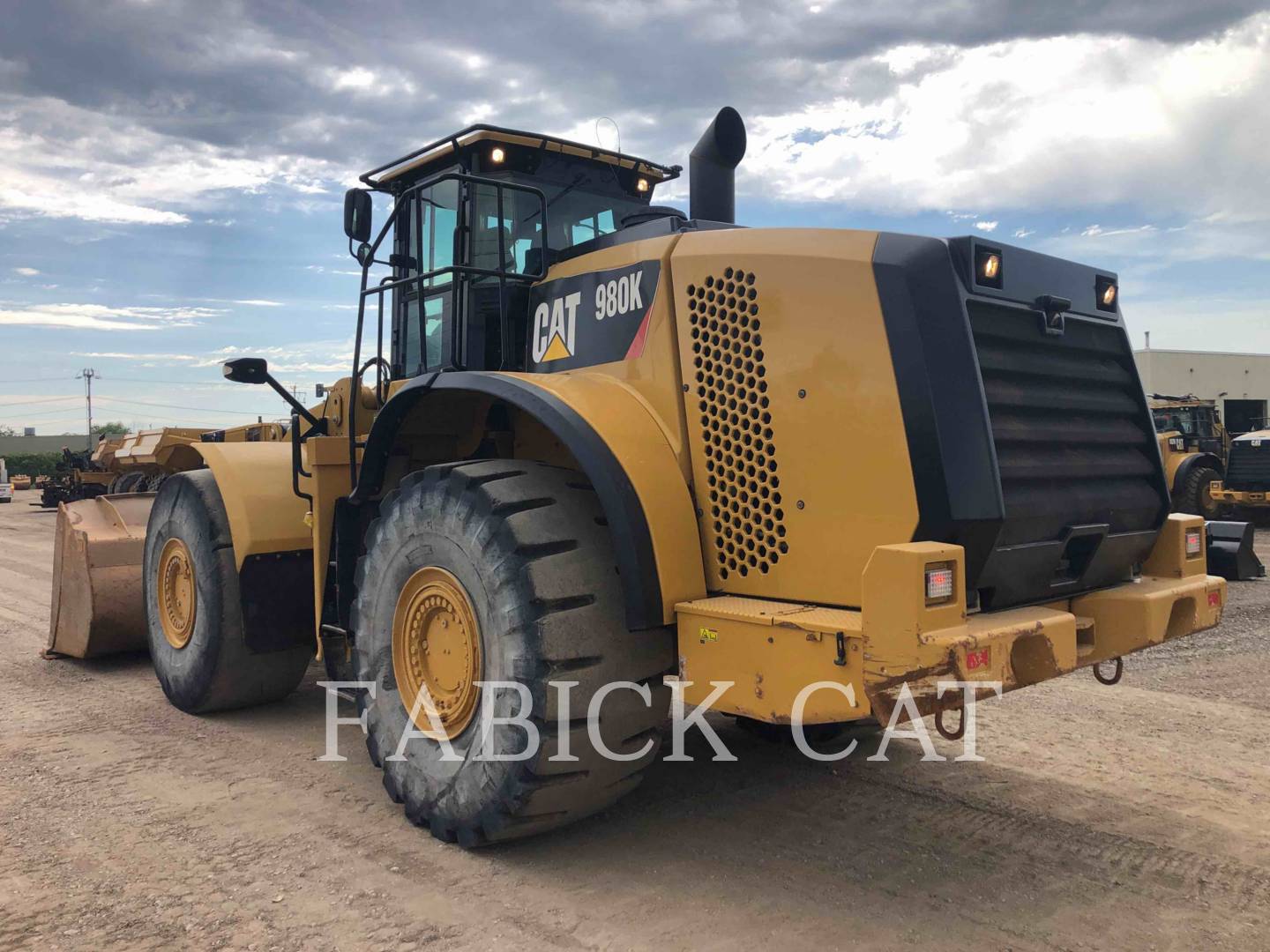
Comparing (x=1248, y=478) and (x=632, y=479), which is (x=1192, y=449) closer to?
(x=1248, y=478)

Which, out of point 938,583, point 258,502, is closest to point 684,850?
point 938,583

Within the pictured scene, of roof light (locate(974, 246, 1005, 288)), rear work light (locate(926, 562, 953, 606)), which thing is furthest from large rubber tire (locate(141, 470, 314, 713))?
roof light (locate(974, 246, 1005, 288))

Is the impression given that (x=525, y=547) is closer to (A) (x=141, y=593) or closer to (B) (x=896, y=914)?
(B) (x=896, y=914)

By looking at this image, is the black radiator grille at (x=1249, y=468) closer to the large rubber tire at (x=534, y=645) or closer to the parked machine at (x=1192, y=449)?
the parked machine at (x=1192, y=449)

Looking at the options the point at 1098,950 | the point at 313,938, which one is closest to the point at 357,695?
the point at 313,938

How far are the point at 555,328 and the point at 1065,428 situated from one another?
6.81 ft

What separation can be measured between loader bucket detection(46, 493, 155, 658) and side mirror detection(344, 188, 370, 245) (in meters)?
3.06

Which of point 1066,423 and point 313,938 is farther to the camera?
point 1066,423

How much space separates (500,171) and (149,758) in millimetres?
3349

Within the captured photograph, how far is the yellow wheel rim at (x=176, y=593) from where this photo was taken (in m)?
5.87

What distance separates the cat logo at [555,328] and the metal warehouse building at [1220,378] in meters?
42.0

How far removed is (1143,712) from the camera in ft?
19.5

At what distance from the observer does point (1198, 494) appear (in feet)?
57.4

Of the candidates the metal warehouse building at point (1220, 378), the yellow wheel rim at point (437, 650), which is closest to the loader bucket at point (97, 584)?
the yellow wheel rim at point (437, 650)
